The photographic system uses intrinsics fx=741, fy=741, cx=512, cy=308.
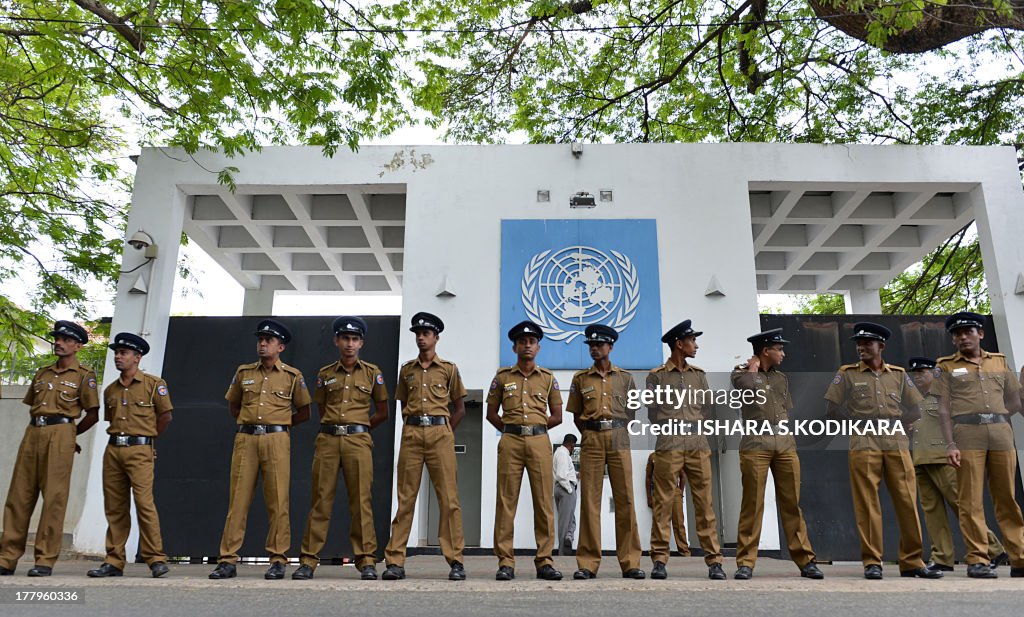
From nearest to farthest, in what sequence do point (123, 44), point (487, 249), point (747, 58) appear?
point (123, 44) → point (487, 249) → point (747, 58)

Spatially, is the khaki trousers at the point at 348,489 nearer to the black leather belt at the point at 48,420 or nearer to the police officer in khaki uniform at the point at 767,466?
the black leather belt at the point at 48,420

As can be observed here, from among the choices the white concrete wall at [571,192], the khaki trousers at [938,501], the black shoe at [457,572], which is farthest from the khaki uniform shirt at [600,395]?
the white concrete wall at [571,192]

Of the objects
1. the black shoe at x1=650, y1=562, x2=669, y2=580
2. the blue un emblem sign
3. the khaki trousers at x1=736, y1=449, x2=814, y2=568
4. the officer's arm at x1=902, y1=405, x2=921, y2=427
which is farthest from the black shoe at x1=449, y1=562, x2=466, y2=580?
the blue un emblem sign

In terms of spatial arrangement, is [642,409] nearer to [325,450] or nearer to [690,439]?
[690,439]

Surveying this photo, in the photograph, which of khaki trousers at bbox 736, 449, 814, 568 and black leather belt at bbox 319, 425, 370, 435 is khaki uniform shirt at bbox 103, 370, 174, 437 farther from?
khaki trousers at bbox 736, 449, 814, 568

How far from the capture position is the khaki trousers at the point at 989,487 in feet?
16.5

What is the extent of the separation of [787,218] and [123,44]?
321 inches

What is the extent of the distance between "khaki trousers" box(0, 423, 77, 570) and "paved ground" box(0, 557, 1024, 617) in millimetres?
289

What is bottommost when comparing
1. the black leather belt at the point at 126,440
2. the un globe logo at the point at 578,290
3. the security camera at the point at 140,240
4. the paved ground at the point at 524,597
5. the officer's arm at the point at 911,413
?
the paved ground at the point at 524,597

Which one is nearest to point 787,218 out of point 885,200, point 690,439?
point 885,200

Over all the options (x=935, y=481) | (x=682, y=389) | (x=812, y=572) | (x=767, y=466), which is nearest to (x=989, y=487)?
(x=935, y=481)

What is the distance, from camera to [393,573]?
4.78 m

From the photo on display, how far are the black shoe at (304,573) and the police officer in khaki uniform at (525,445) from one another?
1239 mm

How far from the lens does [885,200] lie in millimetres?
9906
